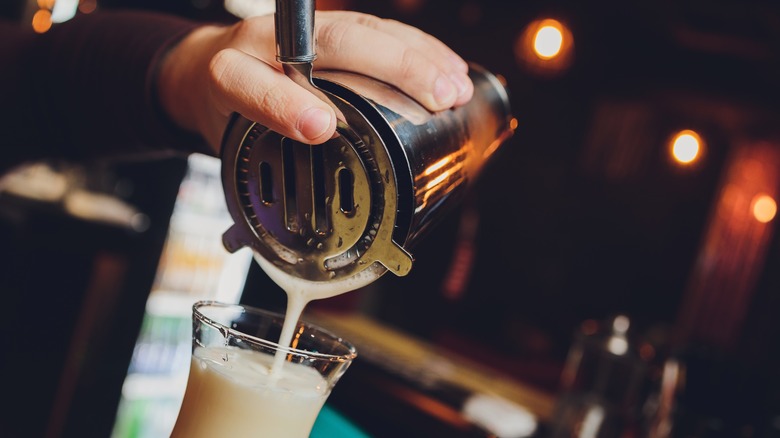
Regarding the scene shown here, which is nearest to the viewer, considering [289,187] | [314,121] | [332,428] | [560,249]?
[314,121]

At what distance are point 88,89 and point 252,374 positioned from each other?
1.94 ft

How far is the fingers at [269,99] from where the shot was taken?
32.2 inches

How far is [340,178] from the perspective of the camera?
882mm

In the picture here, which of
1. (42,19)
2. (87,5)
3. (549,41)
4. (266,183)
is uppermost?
(549,41)

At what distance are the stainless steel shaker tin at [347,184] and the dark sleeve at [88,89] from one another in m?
0.33

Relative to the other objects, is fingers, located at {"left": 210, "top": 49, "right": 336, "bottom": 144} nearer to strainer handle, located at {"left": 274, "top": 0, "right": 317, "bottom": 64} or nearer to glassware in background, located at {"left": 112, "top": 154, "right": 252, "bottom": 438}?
strainer handle, located at {"left": 274, "top": 0, "right": 317, "bottom": 64}

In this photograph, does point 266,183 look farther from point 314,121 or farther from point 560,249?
point 560,249

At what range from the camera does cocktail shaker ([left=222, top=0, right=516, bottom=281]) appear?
2.80 feet

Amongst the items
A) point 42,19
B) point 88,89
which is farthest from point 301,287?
point 42,19

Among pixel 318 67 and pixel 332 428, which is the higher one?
pixel 318 67

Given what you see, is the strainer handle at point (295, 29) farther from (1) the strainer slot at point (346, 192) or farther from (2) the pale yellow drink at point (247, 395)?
(2) the pale yellow drink at point (247, 395)

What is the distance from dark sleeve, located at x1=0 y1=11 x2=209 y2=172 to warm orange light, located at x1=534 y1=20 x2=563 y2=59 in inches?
166

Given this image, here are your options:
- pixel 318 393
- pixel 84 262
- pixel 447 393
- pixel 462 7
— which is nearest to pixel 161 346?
pixel 84 262

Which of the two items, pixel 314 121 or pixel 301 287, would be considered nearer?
pixel 314 121
